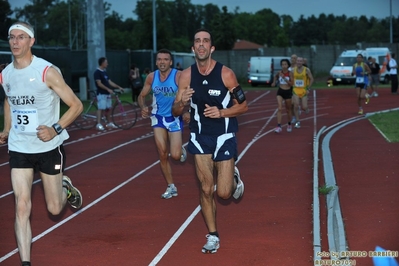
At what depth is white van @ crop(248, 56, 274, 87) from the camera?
171ft

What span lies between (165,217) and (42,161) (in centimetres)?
284

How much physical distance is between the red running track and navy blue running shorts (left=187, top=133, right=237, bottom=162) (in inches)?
36.7

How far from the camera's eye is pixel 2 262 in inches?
302

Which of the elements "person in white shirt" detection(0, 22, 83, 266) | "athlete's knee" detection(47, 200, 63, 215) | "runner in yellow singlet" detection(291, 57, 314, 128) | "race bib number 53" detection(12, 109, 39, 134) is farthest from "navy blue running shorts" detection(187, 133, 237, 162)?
"runner in yellow singlet" detection(291, 57, 314, 128)

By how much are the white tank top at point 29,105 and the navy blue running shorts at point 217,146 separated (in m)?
1.43

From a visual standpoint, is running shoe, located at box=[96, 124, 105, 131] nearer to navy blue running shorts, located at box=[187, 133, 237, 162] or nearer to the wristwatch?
navy blue running shorts, located at box=[187, 133, 237, 162]

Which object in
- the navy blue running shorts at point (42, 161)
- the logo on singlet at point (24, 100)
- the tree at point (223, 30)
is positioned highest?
the tree at point (223, 30)

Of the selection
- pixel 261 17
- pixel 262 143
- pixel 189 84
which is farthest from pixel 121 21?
pixel 189 84

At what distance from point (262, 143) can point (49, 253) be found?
1112cm

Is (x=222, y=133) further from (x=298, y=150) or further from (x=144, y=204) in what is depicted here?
(x=298, y=150)

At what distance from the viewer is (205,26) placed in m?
132

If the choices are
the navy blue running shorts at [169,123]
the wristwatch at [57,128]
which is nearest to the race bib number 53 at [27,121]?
the wristwatch at [57,128]

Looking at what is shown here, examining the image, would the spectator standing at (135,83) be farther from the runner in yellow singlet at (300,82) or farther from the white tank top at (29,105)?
the white tank top at (29,105)

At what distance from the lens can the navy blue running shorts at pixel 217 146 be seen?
795 cm
